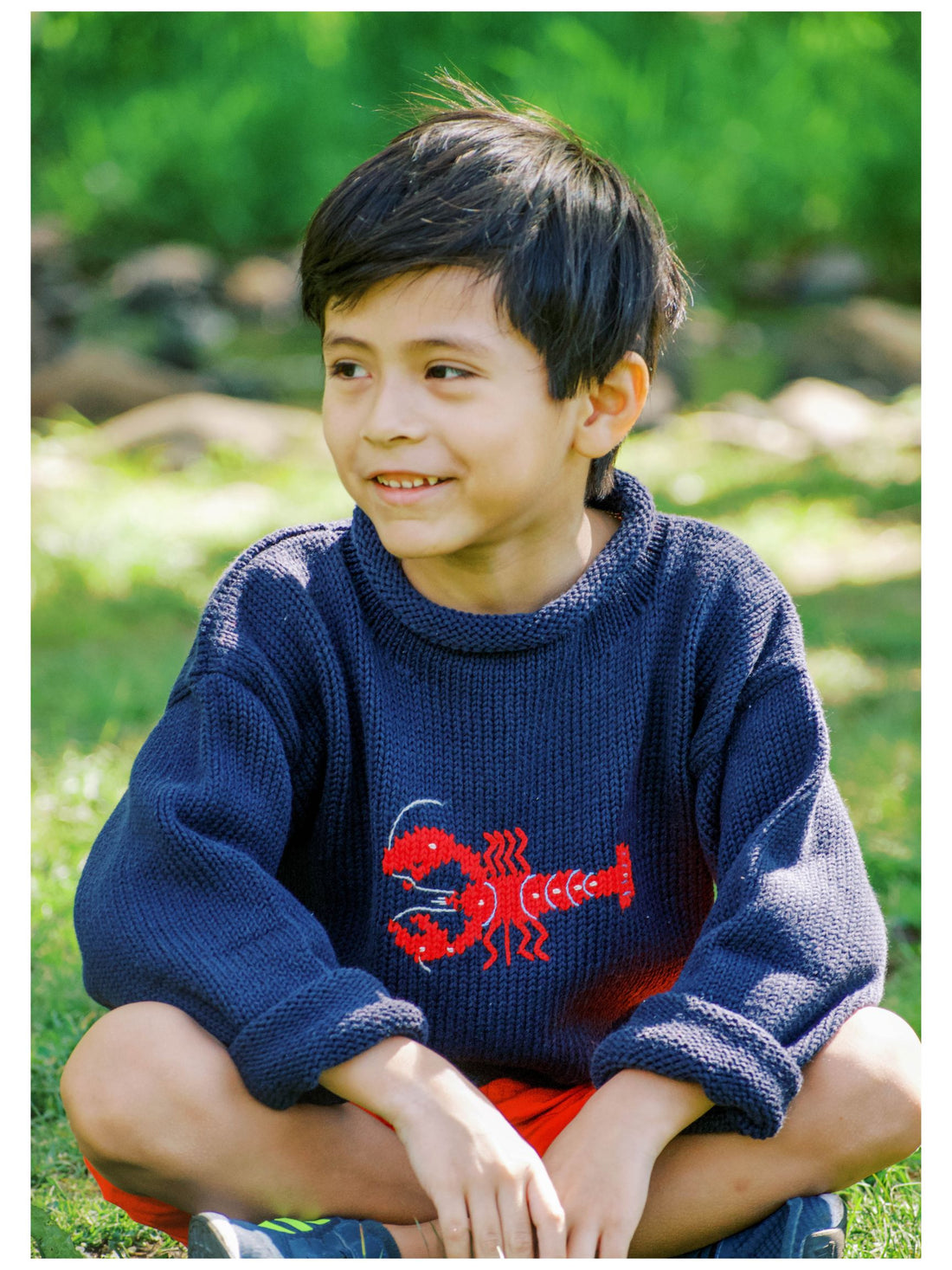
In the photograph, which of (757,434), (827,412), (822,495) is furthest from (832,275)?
(822,495)

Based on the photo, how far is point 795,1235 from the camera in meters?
1.63

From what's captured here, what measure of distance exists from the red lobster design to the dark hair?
2.02 ft

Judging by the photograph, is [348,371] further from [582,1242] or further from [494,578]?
[582,1242]

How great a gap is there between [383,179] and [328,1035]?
1.10 metres

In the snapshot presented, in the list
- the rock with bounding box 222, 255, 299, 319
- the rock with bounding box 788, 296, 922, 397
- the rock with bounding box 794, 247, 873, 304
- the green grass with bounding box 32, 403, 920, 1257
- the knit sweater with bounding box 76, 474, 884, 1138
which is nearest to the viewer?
the knit sweater with bounding box 76, 474, 884, 1138

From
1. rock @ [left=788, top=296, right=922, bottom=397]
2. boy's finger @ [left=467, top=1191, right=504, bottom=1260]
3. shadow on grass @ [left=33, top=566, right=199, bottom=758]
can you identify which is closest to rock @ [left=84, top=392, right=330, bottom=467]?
shadow on grass @ [left=33, top=566, right=199, bottom=758]

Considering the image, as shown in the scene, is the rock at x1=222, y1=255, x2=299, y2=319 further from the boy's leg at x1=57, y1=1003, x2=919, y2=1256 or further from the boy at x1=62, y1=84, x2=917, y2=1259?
the boy's leg at x1=57, y1=1003, x2=919, y2=1256

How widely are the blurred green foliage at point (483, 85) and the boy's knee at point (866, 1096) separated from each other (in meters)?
8.91

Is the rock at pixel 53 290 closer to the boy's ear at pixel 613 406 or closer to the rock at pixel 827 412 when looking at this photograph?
the rock at pixel 827 412

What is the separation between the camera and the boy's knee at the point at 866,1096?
1.66 m

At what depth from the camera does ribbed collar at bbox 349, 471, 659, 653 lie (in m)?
1.93

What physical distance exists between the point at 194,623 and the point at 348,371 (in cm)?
300

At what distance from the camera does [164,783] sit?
70.2 inches
